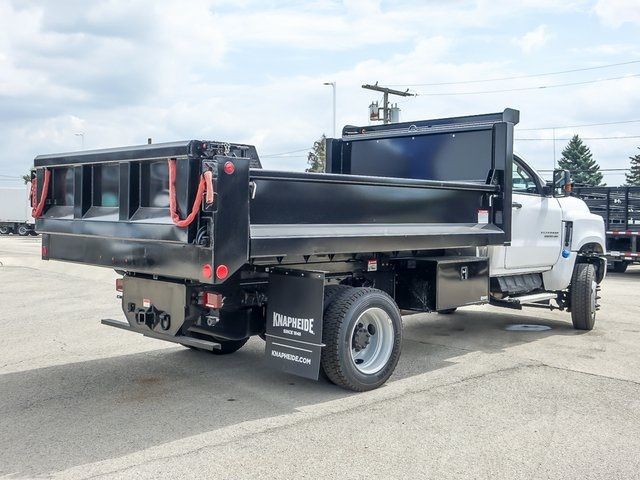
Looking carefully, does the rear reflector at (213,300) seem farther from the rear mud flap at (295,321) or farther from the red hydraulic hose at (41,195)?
the red hydraulic hose at (41,195)

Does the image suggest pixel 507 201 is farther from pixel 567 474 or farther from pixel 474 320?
pixel 567 474

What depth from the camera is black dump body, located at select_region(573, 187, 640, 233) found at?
17281 mm

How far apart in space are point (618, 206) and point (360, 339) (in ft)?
46.3

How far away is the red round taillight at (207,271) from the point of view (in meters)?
4.65

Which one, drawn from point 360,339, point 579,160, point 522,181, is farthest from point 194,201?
point 579,160

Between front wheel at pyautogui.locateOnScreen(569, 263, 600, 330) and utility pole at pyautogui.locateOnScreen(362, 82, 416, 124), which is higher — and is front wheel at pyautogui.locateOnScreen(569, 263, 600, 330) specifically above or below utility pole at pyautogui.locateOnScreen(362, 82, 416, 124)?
below

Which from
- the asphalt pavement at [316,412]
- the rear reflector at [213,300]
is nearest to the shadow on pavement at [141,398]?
the asphalt pavement at [316,412]

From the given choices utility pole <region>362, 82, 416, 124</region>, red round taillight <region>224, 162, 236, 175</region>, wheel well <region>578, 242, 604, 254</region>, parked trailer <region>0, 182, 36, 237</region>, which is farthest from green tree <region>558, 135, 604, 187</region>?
red round taillight <region>224, 162, 236, 175</region>

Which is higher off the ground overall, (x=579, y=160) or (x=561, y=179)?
(x=579, y=160)

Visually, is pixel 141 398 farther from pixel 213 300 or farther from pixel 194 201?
pixel 194 201

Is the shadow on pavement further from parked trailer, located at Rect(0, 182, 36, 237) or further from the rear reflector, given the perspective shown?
parked trailer, located at Rect(0, 182, 36, 237)

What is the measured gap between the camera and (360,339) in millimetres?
5969

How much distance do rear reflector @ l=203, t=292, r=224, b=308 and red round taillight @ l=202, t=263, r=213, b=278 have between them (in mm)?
617

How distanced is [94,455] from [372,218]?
117 inches
